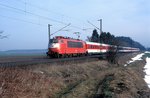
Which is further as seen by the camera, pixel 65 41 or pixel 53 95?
pixel 65 41

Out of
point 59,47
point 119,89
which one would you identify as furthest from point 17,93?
point 59,47

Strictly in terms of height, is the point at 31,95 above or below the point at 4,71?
below

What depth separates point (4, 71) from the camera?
14.9 meters

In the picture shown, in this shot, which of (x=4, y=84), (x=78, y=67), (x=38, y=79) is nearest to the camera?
(x=4, y=84)

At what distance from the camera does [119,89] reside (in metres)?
19.2

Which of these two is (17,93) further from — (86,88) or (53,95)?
(86,88)

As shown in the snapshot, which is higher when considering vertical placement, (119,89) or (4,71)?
(4,71)

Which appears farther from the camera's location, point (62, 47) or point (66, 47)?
point (66, 47)

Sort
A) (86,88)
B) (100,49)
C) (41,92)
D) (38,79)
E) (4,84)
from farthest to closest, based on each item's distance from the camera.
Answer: (100,49)
(86,88)
(38,79)
(41,92)
(4,84)

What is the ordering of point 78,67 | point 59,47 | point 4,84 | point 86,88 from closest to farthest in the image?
point 4,84 → point 86,88 → point 78,67 → point 59,47

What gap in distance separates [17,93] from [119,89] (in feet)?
23.3

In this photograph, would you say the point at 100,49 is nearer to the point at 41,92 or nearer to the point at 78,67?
the point at 78,67

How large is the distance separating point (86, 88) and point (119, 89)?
2311 millimetres

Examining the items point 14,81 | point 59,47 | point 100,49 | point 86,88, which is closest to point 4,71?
point 14,81
